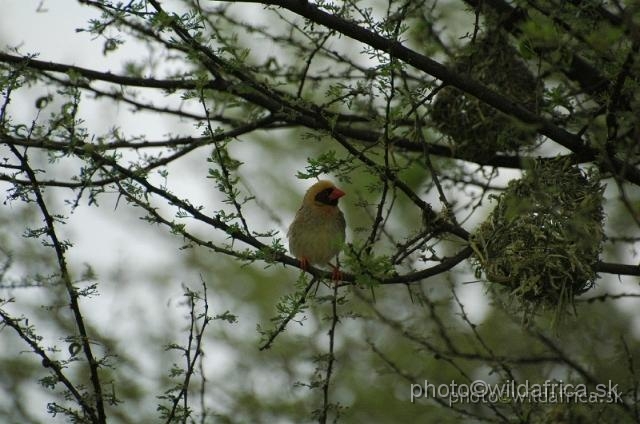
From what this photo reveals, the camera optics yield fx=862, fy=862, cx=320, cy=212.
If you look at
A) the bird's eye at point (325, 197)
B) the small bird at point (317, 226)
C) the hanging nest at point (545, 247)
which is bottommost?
the hanging nest at point (545, 247)

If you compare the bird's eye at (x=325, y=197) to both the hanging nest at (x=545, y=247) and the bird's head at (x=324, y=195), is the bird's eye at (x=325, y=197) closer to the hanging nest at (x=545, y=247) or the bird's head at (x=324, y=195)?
the bird's head at (x=324, y=195)

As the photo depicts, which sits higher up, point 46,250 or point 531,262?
point 46,250

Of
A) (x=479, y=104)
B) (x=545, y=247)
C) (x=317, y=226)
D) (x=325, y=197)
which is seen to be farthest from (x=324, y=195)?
(x=545, y=247)

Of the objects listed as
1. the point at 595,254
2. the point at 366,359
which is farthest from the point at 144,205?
the point at 366,359

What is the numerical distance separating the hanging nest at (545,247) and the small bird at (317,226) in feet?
4.45

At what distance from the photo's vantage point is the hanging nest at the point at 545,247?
3.44 meters

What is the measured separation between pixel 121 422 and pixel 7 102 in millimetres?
3632

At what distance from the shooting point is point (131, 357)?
21.9ft

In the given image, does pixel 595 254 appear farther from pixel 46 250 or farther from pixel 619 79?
pixel 46 250

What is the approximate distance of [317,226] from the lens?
5.06 metres

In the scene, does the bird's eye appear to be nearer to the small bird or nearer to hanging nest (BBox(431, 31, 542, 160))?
the small bird

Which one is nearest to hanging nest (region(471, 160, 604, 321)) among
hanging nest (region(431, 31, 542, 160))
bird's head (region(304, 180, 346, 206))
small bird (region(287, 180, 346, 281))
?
hanging nest (region(431, 31, 542, 160))

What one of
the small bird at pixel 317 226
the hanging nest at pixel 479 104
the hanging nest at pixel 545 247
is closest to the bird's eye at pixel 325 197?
the small bird at pixel 317 226

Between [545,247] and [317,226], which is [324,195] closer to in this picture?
[317,226]
